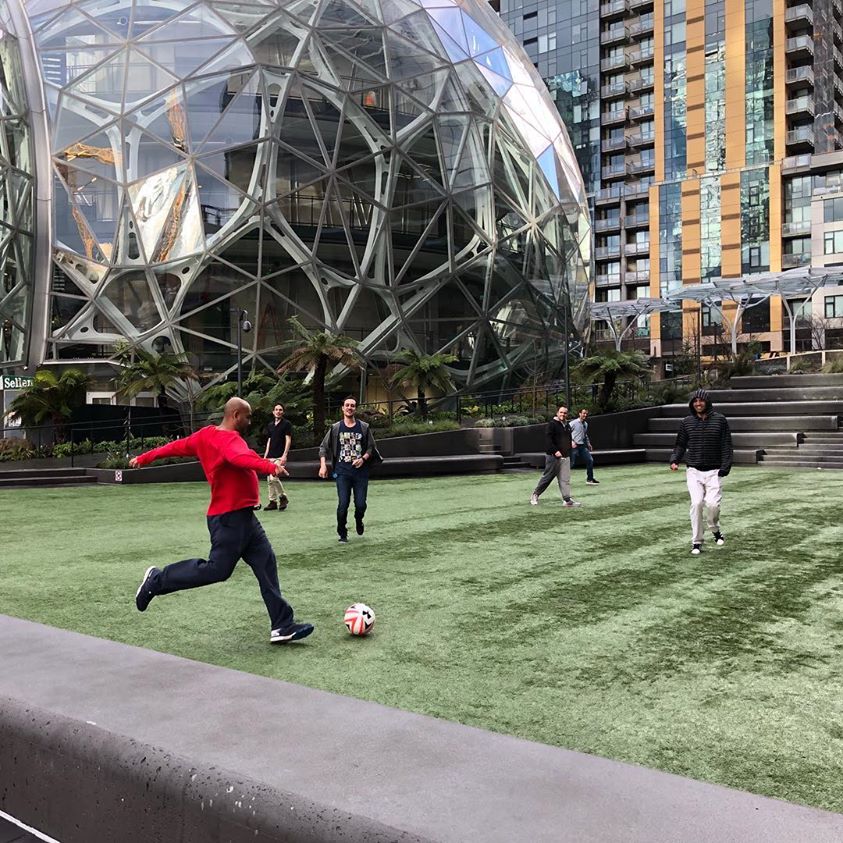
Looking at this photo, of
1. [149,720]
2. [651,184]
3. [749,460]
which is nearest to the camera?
[149,720]

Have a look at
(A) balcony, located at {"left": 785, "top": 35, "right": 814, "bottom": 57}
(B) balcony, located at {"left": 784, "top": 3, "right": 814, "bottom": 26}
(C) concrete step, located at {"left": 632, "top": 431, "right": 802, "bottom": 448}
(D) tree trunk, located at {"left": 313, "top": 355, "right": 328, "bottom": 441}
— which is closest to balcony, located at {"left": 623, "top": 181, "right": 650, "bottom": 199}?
(A) balcony, located at {"left": 785, "top": 35, "right": 814, "bottom": 57}

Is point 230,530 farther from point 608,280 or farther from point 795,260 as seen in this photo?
point 608,280

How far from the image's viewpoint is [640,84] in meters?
85.1

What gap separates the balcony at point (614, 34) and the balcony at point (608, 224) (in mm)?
18390

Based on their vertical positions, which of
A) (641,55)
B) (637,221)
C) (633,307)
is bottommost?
(633,307)

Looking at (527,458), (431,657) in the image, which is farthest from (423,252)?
(431,657)

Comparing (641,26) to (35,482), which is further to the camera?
(641,26)

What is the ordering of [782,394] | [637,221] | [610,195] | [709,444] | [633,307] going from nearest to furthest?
[709,444]
[782,394]
[633,307]
[637,221]
[610,195]

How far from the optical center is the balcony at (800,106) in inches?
2884

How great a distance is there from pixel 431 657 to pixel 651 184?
84.4m

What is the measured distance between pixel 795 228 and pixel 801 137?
8623 mm

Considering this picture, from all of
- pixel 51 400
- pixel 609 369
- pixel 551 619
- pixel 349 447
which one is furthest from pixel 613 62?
pixel 551 619

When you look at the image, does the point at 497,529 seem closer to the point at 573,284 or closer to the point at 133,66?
the point at 133,66

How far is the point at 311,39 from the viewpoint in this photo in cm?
2931
